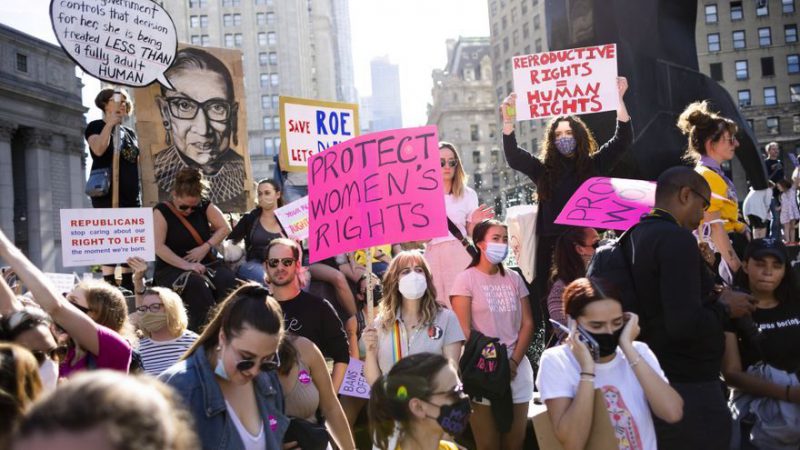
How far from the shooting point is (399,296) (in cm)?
476

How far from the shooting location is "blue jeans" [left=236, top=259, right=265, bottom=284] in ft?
21.3

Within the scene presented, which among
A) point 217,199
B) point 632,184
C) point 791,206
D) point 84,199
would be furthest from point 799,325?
point 84,199

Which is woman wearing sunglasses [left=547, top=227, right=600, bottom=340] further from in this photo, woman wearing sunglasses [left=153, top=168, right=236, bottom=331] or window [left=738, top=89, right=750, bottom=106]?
window [left=738, top=89, right=750, bottom=106]

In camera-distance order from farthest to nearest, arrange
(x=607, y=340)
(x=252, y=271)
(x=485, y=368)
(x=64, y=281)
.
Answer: (x=64, y=281) < (x=252, y=271) < (x=485, y=368) < (x=607, y=340)

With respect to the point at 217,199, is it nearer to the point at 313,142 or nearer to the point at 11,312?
the point at 313,142

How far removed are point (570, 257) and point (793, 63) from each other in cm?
6299

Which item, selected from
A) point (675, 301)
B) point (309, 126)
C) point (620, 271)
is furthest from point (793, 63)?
point (675, 301)

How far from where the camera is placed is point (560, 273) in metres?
5.36

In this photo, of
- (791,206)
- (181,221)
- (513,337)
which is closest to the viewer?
(513,337)

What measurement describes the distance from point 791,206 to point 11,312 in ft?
43.8

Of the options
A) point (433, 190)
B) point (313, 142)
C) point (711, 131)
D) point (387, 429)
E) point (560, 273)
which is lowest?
point (387, 429)

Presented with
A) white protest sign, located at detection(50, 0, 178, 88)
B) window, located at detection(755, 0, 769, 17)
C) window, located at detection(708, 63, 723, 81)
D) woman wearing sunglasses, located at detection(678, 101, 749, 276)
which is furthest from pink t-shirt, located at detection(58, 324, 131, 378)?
window, located at detection(755, 0, 769, 17)

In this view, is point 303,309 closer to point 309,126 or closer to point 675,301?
point 675,301

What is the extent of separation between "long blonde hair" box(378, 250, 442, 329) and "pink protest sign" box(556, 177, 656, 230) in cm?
112
